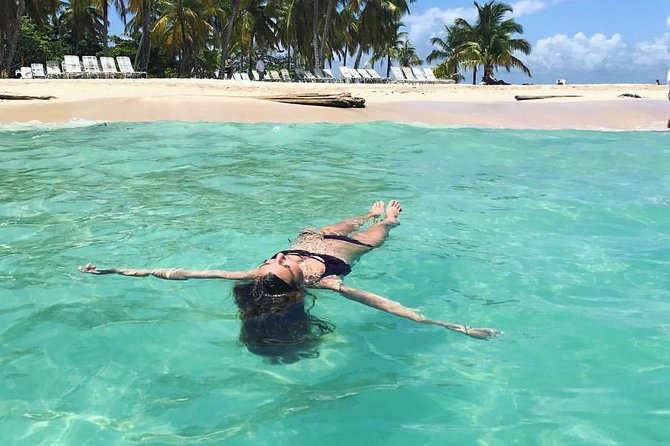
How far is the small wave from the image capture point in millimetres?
13094

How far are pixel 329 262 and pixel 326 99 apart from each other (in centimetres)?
1193

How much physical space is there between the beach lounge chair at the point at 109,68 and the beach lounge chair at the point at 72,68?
3.36 feet

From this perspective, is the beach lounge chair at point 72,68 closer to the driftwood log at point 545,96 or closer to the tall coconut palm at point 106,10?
the tall coconut palm at point 106,10

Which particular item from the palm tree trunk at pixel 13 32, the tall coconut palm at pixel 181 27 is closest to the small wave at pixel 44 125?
the palm tree trunk at pixel 13 32

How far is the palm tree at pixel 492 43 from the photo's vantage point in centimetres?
4069

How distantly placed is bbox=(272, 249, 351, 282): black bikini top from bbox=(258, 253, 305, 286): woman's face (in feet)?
1.63

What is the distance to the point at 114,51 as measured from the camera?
43.5m

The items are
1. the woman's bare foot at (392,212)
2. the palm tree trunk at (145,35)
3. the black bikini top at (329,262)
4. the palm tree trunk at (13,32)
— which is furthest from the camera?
the palm tree trunk at (145,35)

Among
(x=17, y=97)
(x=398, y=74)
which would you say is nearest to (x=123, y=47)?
(x=398, y=74)

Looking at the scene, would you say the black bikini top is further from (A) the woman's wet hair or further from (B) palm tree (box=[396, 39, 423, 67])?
(B) palm tree (box=[396, 39, 423, 67])

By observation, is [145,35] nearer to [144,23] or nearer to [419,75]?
[144,23]

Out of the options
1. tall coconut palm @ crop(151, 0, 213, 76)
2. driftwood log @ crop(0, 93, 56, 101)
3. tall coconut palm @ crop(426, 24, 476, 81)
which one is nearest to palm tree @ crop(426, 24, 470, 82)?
tall coconut palm @ crop(426, 24, 476, 81)

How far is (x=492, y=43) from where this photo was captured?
135 ft

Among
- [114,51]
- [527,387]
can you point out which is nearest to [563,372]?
[527,387]
